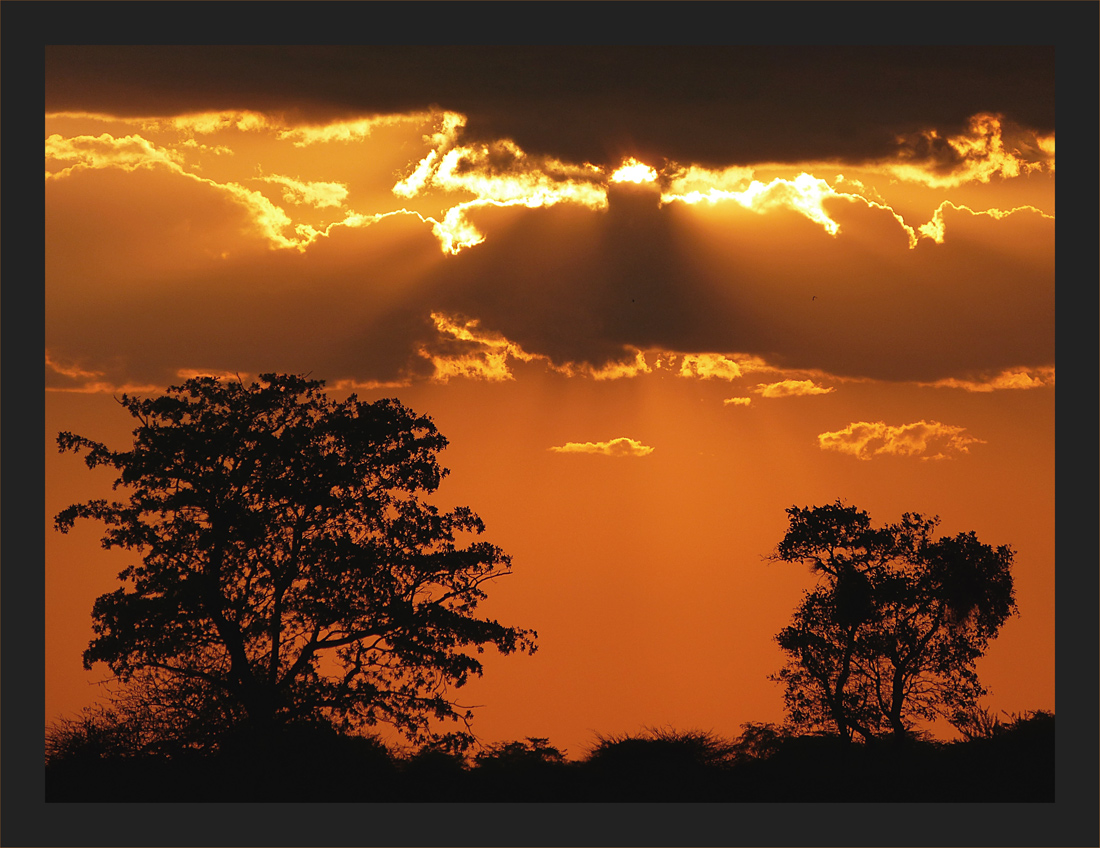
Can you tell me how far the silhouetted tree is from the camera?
35844mm

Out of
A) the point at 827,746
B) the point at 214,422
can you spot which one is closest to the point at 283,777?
the point at 214,422

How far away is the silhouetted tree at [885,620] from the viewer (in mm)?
35844

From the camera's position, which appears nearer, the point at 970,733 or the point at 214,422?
the point at 214,422

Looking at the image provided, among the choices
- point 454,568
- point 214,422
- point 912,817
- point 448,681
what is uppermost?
point 214,422

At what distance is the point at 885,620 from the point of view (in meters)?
36.4

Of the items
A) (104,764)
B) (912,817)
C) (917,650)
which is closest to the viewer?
(912,817)

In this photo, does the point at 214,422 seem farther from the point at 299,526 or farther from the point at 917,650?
the point at 917,650

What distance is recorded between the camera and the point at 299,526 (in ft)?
106

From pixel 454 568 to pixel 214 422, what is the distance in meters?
7.82

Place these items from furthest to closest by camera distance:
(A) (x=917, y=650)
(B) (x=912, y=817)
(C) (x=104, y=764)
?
(A) (x=917, y=650) < (C) (x=104, y=764) < (B) (x=912, y=817)

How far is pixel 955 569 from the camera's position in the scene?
35.7m

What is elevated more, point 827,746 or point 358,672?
point 358,672

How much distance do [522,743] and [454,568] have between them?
21.3 feet

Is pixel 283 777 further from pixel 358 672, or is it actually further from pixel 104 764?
pixel 104 764
